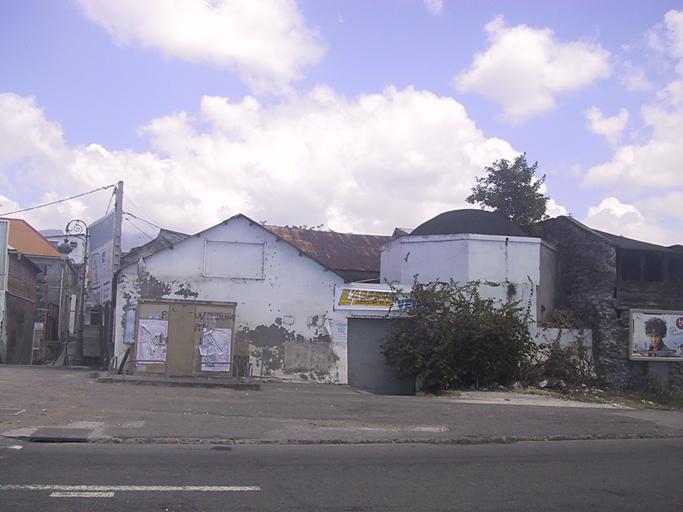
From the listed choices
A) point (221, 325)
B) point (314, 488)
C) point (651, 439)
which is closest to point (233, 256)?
point (221, 325)

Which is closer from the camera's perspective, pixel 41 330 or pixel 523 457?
pixel 523 457

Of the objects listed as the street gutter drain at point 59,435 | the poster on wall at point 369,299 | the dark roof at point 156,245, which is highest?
the dark roof at point 156,245

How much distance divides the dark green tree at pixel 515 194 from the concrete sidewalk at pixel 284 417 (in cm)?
1407

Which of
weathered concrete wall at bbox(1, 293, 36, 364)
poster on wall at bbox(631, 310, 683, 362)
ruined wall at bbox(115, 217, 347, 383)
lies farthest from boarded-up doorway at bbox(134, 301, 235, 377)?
weathered concrete wall at bbox(1, 293, 36, 364)

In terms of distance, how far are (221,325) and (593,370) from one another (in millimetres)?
13612

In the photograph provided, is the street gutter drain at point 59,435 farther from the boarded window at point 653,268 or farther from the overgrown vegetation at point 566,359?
the boarded window at point 653,268

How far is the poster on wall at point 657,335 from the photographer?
25.6m

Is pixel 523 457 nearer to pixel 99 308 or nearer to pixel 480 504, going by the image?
→ pixel 480 504

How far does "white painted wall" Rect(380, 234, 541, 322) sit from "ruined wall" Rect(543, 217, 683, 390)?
7.44 ft

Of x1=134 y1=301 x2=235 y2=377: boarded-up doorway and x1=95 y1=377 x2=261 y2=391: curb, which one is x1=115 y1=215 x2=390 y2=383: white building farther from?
x1=95 y1=377 x2=261 y2=391: curb

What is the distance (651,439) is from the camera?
1376 cm

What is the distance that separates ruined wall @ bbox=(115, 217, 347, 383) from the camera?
2367 cm

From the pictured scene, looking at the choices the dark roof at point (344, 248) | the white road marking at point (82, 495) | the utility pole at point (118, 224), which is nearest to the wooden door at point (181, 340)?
the utility pole at point (118, 224)

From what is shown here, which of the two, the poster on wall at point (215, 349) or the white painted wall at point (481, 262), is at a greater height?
the white painted wall at point (481, 262)
